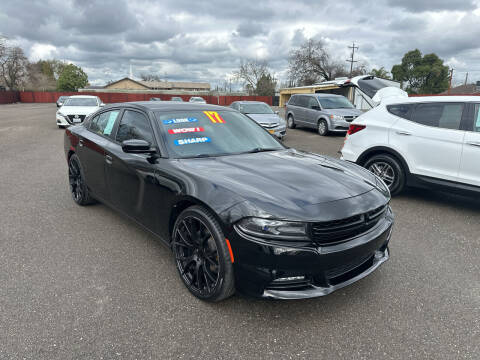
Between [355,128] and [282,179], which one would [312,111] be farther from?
[282,179]

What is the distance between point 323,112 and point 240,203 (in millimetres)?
12274

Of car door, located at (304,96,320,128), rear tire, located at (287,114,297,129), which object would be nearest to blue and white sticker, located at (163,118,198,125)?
car door, located at (304,96,320,128)

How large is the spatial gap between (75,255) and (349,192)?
278cm

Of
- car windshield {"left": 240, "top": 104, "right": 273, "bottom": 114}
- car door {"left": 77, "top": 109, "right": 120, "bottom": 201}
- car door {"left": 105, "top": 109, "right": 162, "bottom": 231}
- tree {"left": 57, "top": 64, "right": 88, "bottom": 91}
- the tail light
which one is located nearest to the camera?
car door {"left": 105, "top": 109, "right": 162, "bottom": 231}

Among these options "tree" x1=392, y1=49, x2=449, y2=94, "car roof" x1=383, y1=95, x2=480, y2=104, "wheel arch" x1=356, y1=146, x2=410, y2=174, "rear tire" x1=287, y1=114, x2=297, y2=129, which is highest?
"tree" x1=392, y1=49, x2=449, y2=94

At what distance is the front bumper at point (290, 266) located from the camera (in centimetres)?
221

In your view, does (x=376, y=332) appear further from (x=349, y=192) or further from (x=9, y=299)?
(x=9, y=299)

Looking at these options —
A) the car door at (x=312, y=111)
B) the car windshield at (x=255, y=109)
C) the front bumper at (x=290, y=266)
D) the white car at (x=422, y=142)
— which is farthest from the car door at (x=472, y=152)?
the car door at (x=312, y=111)

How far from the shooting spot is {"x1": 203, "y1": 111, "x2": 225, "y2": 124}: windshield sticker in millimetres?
3651

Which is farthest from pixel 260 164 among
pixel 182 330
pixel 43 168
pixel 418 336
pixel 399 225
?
pixel 43 168

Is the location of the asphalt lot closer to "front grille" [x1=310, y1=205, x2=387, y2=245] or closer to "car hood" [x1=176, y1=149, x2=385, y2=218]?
"front grille" [x1=310, y1=205, x2=387, y2=245]

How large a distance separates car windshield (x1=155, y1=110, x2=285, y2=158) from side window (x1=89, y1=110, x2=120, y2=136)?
0.91 m

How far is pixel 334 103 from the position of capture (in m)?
14.1

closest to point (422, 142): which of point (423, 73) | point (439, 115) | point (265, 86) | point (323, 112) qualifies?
point (439, 115)
